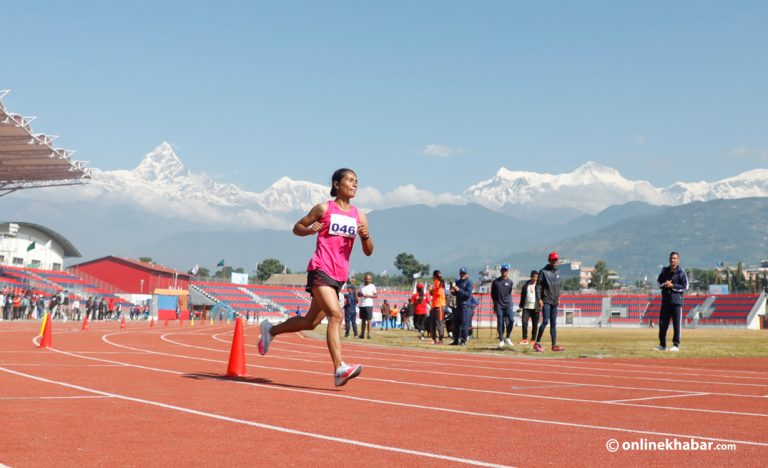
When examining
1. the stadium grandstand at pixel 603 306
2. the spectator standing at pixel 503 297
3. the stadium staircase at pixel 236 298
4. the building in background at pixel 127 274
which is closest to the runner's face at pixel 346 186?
the spectator standing at pixel 503 297

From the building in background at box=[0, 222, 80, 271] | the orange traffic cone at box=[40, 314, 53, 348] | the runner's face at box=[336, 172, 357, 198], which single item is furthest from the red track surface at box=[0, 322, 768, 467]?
the building in background at box=[0, 222, 80, 271]

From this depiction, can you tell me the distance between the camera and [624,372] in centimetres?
1123

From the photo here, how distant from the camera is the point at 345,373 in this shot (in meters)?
7.70

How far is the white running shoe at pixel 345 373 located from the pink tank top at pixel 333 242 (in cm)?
88

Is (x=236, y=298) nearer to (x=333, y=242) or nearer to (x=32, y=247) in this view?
(x=32, y=247)

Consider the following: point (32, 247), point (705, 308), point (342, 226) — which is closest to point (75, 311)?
point (32, 247)

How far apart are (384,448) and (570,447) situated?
1.11m

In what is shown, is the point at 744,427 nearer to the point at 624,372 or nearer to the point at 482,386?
the point at 482,386

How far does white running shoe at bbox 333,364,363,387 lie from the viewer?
770cm

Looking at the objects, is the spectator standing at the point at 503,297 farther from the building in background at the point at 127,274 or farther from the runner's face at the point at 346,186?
the building in background at the point at 127,274

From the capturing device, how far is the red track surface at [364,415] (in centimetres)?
456

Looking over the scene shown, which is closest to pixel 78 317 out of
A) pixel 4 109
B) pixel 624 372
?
pixel 4 109

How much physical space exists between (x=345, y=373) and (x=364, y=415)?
5.11 ft

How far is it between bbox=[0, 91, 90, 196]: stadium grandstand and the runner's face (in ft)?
130
